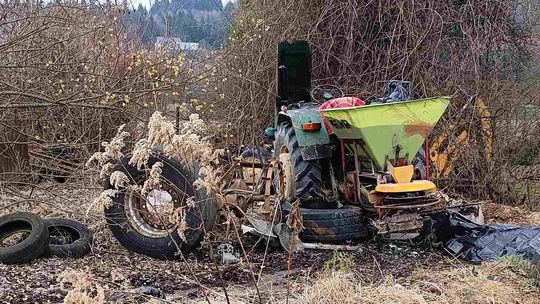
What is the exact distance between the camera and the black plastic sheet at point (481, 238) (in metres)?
5.71

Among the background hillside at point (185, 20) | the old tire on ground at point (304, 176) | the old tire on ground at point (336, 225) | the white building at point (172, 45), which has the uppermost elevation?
the background hillside at point (185, 20)

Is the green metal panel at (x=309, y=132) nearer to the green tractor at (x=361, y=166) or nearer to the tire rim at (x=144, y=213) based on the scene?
the green tractor at (x=361, y=166)

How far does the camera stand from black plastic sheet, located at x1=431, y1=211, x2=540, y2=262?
5.71 metres

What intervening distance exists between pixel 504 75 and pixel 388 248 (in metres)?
5.56

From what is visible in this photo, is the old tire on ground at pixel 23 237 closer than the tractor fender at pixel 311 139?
Yes

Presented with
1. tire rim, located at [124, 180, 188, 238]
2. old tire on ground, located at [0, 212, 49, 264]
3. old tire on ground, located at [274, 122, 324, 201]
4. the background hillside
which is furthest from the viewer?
the background hillside

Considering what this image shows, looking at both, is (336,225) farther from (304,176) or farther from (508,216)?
(508,216)

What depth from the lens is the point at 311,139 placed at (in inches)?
253

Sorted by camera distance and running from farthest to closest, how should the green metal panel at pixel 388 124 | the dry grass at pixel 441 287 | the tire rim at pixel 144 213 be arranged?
the tire rim at pixel 144 213, the green metal panel at pixel 388 124, the dry grass at pixel 441 287

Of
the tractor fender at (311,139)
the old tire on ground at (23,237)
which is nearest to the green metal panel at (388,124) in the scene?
the tractor fender at (311,139)

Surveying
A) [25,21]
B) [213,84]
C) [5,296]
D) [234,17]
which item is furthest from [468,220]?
[234,17]

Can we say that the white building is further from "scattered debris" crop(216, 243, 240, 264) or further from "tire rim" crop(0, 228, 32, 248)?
"scattered debris" crop(216, 243, 240, 264)

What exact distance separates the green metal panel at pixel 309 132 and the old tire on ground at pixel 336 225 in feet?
2.26

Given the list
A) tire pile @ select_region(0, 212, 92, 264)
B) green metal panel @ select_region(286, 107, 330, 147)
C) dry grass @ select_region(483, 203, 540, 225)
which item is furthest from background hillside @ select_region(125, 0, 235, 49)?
dry grass @ select_region(483, 203, 540, 225)
